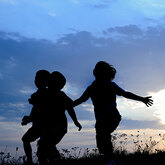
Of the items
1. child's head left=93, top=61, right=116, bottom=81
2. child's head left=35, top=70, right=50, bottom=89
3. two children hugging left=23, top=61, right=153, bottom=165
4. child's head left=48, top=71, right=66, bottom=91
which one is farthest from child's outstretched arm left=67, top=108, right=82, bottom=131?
child's head left=93, top=61, right=116, bottom=81

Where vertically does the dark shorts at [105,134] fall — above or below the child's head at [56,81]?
below

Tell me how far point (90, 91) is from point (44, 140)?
1328 mm

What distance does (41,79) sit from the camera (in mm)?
6512

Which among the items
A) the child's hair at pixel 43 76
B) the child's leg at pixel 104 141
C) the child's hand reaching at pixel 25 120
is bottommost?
the child's leg at pixel 104 141

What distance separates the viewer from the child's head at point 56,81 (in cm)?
617

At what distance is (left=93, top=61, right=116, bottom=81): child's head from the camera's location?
19.1 feet

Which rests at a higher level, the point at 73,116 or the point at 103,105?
the point at 103,105

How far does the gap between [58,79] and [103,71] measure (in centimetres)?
98

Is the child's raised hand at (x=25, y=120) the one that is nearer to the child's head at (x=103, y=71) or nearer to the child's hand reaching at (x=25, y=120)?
the child's hand reaching at (x=25, y=120)

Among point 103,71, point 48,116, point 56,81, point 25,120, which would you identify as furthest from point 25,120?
point 103,71

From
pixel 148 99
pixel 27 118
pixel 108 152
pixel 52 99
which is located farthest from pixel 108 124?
pixel 27 118

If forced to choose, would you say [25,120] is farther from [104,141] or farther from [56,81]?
[104,141]

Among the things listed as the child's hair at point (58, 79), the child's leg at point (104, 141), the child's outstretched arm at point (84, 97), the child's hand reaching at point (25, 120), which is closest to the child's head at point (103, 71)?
the child's outstretched arm at point (84, 97)

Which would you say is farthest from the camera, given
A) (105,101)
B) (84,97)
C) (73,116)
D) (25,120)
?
(25,120)
